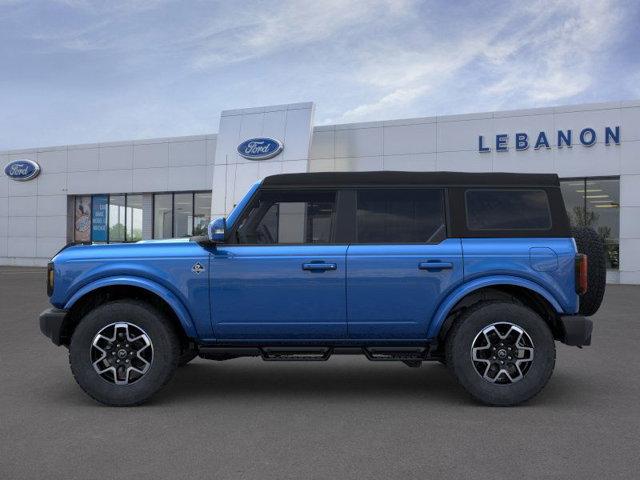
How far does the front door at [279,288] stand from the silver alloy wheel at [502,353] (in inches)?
43.0

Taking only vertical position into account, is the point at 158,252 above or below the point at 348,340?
above

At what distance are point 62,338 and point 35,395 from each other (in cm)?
62

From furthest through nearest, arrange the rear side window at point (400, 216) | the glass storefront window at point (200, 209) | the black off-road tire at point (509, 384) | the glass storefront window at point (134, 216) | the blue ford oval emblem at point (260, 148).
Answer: the glass storefront window at point (134, 216) < the glass storefront window at point (200, 209) < the blue ford oval emblem at point (260, 148) < the rear side window at point (400, 216) < the black off-road tire at point (509, 384)

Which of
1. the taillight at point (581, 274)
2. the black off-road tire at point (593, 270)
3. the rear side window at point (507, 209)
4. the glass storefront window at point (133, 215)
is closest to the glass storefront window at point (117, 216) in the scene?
the glass storefront window at point (133, 215)

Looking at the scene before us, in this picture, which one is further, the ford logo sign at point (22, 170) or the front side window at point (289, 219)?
the ford logo sign at point (22, 170)

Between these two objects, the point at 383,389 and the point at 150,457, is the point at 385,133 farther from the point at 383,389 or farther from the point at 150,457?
the point at 150,457

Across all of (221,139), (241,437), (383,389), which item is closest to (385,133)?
(221,139)

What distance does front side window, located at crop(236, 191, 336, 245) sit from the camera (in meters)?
5.19

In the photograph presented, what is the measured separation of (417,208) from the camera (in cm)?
524

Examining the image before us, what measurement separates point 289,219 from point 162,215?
2650cm

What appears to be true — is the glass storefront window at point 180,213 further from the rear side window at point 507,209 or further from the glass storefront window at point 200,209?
the rear side window at point 507,209

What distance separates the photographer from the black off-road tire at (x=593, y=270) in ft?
17.5

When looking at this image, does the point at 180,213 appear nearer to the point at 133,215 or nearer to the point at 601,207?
the point at 133,215

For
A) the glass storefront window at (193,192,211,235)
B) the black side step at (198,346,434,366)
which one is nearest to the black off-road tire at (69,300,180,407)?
the black side step at (198,346,434,366)
